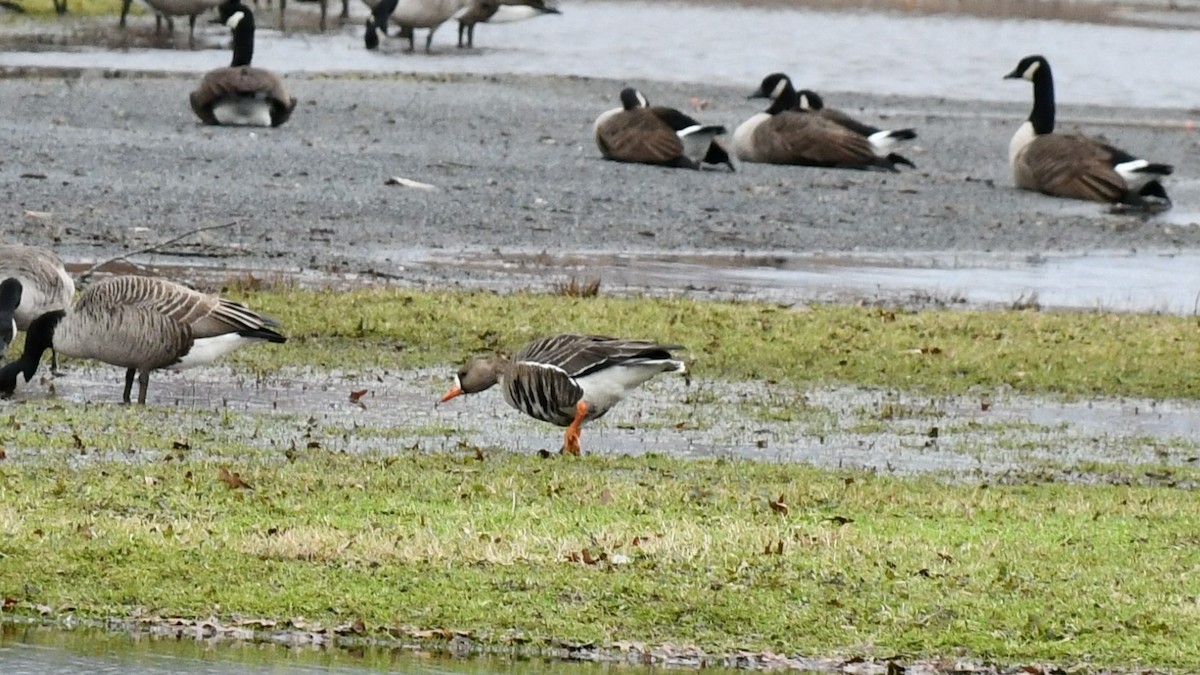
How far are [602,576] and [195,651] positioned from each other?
177 cm

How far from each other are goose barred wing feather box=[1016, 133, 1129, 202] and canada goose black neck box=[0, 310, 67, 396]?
55.0 ft

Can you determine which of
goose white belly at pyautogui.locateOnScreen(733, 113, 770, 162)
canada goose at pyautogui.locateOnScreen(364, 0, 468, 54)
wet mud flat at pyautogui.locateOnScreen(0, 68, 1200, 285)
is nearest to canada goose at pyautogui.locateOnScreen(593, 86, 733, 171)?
wet mud flat at pyautogui.locateOnScreen(0, 68, 1200, 285)

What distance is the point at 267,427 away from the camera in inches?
495

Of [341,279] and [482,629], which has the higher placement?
[482,629]

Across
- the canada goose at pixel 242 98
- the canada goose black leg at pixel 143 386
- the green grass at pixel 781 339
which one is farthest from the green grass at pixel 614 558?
the canada goose at pixel 242 98

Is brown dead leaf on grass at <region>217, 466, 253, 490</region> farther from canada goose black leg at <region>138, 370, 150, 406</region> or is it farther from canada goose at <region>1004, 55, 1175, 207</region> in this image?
canada goose at <region>1004, 55, 1175, 207</region>

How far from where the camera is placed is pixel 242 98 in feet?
92.2

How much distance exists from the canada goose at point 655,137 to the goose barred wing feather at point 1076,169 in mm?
3970

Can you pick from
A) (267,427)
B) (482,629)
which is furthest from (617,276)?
(482,629)

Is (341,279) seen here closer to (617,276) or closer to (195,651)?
(617,276)

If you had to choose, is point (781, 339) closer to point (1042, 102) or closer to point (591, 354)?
point (591, 354)

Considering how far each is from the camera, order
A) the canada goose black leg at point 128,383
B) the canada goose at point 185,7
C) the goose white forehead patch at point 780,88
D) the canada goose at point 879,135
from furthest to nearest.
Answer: the canada goose at point 185,7, the goose white forehead patch at point 780,88, the canada goose at point 879,135, the canada goose black leg at point 128,383

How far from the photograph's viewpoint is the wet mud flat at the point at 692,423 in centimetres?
1241

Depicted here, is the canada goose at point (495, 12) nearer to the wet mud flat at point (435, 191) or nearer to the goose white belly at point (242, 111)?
the wet mud flat at point (435, 191)
